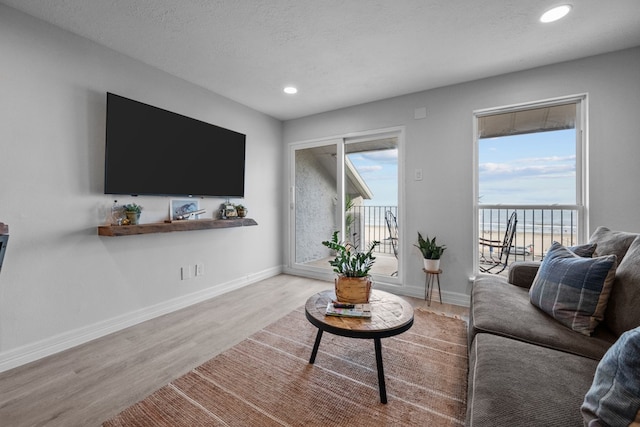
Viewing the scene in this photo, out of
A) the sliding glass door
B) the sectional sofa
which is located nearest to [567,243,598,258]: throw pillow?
the sectional sofa

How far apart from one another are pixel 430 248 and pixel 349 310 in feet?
5.59

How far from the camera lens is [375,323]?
157 centimetres

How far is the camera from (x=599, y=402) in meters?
0.72

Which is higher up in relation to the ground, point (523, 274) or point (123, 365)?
point (523, 274)

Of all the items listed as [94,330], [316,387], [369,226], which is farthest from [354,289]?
[369,226]

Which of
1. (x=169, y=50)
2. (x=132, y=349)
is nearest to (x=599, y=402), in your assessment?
(x=132, y=349)

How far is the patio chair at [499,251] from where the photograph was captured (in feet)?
10.7

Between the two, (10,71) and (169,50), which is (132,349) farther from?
(169,50)

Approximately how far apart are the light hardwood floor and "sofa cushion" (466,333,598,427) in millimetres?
1682

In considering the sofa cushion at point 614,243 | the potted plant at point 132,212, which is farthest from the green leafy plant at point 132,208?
the sofa cushion at point 614,243

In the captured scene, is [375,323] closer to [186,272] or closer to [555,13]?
[186,272]

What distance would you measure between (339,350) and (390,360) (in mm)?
363

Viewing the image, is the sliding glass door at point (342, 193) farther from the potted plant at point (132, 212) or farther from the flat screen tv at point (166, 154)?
the potted plant at point (132, 212)

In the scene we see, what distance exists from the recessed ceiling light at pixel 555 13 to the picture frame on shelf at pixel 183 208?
3388 mm
